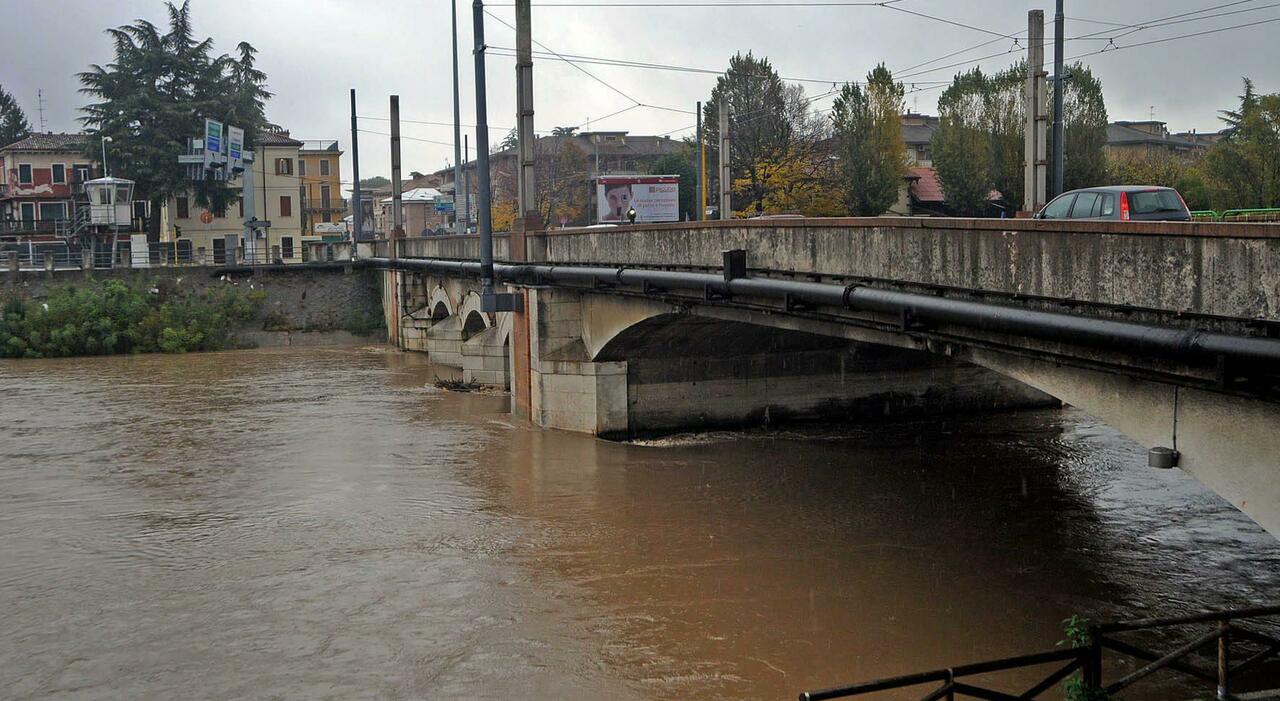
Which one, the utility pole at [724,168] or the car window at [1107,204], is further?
Result: the utility pole at [724,168]

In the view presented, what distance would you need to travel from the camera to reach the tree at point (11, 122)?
374 ft

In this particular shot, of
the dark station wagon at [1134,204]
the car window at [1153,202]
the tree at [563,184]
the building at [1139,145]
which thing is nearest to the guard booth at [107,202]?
the tree at [563,184]

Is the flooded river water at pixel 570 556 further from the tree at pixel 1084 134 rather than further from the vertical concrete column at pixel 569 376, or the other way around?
the tree at pixel 1084 134

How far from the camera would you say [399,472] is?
22828mm

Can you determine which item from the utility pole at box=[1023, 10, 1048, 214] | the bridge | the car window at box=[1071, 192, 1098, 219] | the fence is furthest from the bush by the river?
the car window at box=[1071, 192, 1098, 219]

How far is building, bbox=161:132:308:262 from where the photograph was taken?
249 ft

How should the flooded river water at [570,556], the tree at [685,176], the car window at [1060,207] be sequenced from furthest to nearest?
the tree at [685,176]
the car window at [1060,207]
the flooded river water at [570,556]

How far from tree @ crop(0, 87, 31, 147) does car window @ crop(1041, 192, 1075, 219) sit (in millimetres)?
116423

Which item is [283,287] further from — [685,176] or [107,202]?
[685,176]

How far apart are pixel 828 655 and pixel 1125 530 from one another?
23.8ft

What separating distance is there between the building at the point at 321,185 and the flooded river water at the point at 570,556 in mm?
69077

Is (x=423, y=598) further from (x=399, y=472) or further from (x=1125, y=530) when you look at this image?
(x=1125, y=530)

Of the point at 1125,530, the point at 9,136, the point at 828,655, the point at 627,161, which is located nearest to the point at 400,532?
the point at 828,655

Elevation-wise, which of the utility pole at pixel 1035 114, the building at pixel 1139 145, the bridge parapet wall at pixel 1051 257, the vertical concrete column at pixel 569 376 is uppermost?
the building at pixel 1139 145
